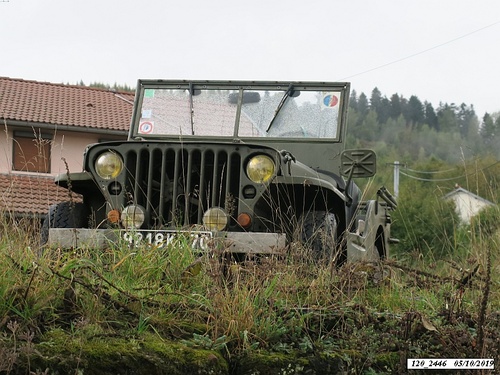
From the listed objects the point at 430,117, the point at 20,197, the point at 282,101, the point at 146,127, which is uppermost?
the point at 430,117

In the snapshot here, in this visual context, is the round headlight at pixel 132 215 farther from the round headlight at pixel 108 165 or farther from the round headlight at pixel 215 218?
the round headlight at pixel 215 218

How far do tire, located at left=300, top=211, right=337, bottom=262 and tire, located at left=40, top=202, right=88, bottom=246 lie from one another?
1627 mm

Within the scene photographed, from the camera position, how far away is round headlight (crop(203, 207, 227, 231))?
5.58m

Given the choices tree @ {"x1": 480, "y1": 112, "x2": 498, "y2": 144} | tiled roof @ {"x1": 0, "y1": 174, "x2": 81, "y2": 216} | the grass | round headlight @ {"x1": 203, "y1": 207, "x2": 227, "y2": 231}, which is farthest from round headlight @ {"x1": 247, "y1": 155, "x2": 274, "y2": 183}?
tree @ {"x1": 480, "y1": 112, "x2": 498, "y2": 144}

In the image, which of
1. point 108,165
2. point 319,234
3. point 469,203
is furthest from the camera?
point 469,203

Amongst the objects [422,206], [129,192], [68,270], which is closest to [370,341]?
[68,270]

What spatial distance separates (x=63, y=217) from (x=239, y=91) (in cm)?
218

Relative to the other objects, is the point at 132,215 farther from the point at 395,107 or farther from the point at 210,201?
the point at 395,107

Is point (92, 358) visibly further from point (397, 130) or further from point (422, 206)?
point (397, 130)

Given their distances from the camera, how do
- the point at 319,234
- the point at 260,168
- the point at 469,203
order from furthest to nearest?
1. the point at 469,203
2. the point at 260,168
3. the point at 319,234

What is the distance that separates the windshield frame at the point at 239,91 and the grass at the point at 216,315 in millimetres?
2872

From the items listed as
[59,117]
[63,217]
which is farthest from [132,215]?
[59,117]

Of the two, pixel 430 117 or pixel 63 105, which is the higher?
pixel 430 117

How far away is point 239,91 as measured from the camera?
25.4 ft
